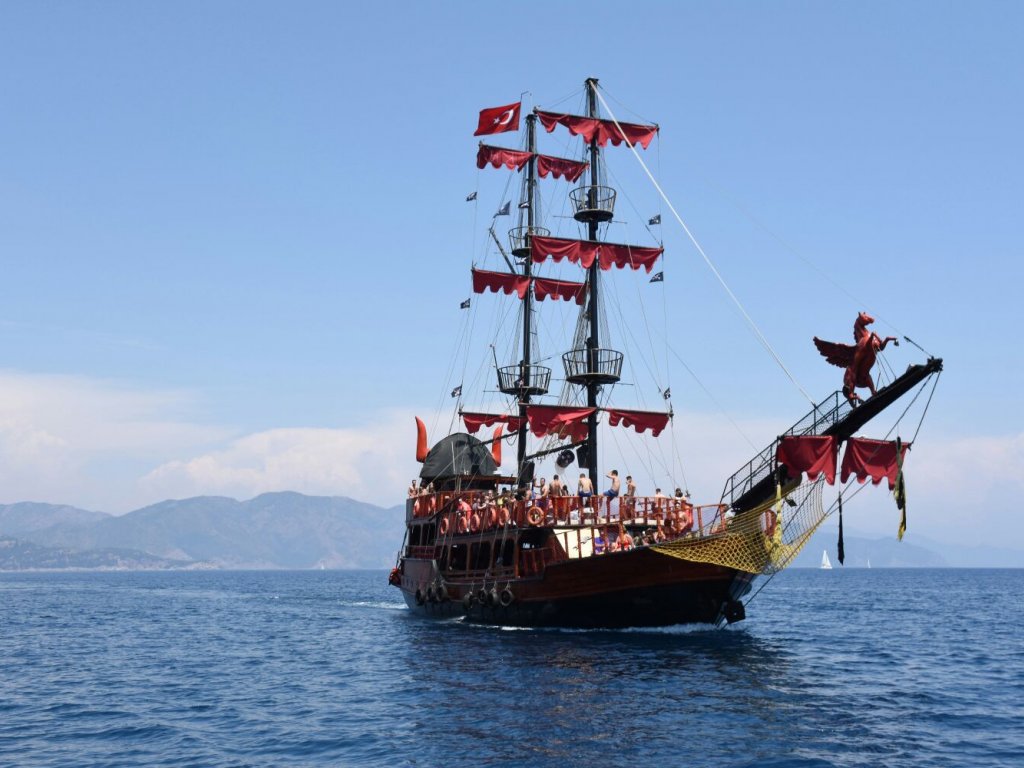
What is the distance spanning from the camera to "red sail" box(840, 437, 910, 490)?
2856 centimetres

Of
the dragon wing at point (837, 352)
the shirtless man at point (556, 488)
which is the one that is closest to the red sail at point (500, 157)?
the shirtless man at point (556, 488)

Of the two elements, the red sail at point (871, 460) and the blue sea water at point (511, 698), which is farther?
the red sail at point (871, 460)

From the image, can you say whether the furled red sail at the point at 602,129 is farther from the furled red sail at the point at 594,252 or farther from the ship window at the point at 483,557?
the ship window at the point at 483,557

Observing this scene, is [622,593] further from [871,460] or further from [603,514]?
[871,460]

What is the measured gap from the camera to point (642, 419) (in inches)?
1629

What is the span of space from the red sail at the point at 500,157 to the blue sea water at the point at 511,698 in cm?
2175

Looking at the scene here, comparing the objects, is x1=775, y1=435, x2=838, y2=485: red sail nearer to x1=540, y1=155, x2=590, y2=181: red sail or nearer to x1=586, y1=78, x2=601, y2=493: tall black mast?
x1=586, y1=78, x2=601, y2=493: tall black mast

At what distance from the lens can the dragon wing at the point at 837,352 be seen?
28250mm

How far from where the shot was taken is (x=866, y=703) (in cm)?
2361

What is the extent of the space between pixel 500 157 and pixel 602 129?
6.70 metres

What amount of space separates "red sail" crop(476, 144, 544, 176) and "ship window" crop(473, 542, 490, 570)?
18511 millimetres

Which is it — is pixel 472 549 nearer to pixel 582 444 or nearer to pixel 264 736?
pixel 582 444

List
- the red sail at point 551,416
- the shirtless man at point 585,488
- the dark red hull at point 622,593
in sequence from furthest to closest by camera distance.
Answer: the red sail at point 551,416 → the shirtless man at point 585,488 → the dark red hull at point 622,593

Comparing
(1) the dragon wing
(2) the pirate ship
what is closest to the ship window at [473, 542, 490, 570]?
(2) the pirate ship
